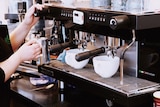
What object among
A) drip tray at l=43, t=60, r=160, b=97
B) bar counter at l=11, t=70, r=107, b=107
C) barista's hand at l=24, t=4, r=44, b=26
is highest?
barista's hand at l=24, t=4, r=44, b=26

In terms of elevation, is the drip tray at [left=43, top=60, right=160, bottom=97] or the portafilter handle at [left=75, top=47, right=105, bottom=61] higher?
the portafilter handle at [left=75, top=47, right=105, bottom=61]

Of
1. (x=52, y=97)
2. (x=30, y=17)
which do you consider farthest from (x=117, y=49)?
(x=30, y=17)


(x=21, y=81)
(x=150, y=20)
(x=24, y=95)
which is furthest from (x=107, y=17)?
(x=21, y=81)

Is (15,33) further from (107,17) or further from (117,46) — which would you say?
(107,17)

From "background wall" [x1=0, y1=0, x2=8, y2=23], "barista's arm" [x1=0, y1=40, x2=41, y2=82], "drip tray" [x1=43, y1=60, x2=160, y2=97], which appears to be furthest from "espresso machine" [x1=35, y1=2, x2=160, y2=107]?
"background wall" [x1=0, y1=0, x2=8, y2=23]

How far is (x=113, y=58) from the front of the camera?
1306 millimetres

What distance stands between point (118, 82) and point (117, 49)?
0.67ft

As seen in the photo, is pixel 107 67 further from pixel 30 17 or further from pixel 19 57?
pixel 30 17

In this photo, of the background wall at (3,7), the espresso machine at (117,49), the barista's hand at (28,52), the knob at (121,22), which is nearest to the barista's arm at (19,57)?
the barista's hand at (28,52)

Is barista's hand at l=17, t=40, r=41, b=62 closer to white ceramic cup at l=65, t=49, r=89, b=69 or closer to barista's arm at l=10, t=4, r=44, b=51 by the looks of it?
white ceramic cup at l=65, t=49, r=89, b=69

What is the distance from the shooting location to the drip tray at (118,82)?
113cm

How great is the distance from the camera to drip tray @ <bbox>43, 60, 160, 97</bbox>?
113 centimetres

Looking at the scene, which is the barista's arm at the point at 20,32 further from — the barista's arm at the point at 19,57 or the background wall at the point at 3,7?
the background wall at the point at 3,7

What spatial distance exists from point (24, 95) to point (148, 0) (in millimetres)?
877
